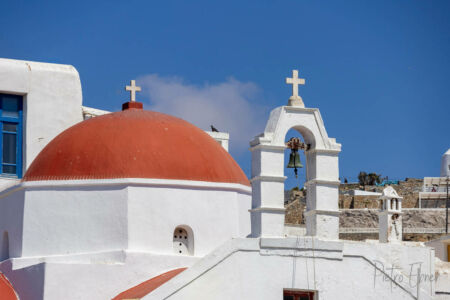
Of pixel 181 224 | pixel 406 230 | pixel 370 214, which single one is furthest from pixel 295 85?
pixel 370 214

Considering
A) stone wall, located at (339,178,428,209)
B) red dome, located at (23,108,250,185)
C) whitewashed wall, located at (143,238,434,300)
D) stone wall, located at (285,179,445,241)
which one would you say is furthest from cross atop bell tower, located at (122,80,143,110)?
stone wall, located at (339,178,428,209)

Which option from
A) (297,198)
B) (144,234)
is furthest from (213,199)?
(297,198)

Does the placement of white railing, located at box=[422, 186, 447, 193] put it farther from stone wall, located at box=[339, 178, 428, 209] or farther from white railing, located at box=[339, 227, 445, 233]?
white railing, located at box=[339, 227, 445, 233]

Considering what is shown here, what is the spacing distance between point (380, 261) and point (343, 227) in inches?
1014

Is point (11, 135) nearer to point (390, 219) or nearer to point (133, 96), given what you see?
point (133, 96)

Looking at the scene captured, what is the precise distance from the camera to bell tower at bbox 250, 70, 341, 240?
16375 mm

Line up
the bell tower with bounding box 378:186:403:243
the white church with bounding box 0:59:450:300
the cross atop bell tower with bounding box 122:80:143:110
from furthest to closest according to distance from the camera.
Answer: the cross atop bell tower with bounding box 122:80:143:110
the bell tower with bounding box 378:186:403:243
the white church with bounding box 0:59:450:300

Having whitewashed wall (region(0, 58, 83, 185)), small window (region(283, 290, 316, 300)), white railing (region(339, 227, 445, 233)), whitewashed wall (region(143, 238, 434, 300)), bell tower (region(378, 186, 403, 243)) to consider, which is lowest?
small window (region(283, 290, 316, 300))

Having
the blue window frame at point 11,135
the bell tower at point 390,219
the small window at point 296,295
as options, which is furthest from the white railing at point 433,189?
the small window at point 296,295

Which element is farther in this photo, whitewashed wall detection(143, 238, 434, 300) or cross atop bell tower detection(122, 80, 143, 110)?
cross atop bell tower detection(122, 80, 143, 110)

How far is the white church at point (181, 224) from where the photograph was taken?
633 inches

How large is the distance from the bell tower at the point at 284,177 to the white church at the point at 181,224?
22mm

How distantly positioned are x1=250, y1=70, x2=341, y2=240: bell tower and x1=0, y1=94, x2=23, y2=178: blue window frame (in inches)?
352

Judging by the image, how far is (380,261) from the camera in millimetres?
16359
